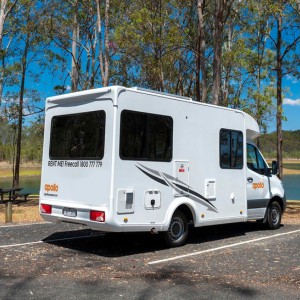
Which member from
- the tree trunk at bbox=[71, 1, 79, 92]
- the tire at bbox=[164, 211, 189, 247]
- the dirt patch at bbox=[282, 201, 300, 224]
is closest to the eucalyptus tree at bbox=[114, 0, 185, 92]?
the tree trunk at bbox=[71, 1, 79, 92]

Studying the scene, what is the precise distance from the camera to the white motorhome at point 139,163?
23.8ft

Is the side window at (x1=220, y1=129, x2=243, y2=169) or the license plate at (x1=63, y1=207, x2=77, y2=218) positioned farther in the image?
the side window at (x1=220, y1=129, x2=243, y2=169)

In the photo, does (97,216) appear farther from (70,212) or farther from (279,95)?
(279,95)

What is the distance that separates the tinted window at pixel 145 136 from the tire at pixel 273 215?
13.1 ft

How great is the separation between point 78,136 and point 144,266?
2.57m

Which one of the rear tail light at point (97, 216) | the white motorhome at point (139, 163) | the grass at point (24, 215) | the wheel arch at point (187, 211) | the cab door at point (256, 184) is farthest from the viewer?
the grass at point (24, 215)

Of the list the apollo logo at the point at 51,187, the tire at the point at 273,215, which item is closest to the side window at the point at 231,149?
the tire at the point at 273,215

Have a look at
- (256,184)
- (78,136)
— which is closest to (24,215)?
(78,136)

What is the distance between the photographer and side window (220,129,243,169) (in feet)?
30.2

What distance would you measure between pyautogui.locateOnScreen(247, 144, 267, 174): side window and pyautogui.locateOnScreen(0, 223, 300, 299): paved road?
1.51 meters

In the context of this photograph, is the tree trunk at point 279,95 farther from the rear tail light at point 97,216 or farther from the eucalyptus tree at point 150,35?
the rear tail light at point 97,216

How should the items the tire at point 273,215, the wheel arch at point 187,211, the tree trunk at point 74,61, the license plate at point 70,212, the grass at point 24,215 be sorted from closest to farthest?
the license plate at point 70,212 → the wheel arch at point 187,211 → the tire at point 273,215 → the grass at point 24,215 → the tree trunk at point 74,61

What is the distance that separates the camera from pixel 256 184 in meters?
10.2

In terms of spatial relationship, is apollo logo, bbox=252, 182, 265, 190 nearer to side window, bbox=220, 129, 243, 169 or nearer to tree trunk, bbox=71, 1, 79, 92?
side window, bbox=220, 129, 243, 169
